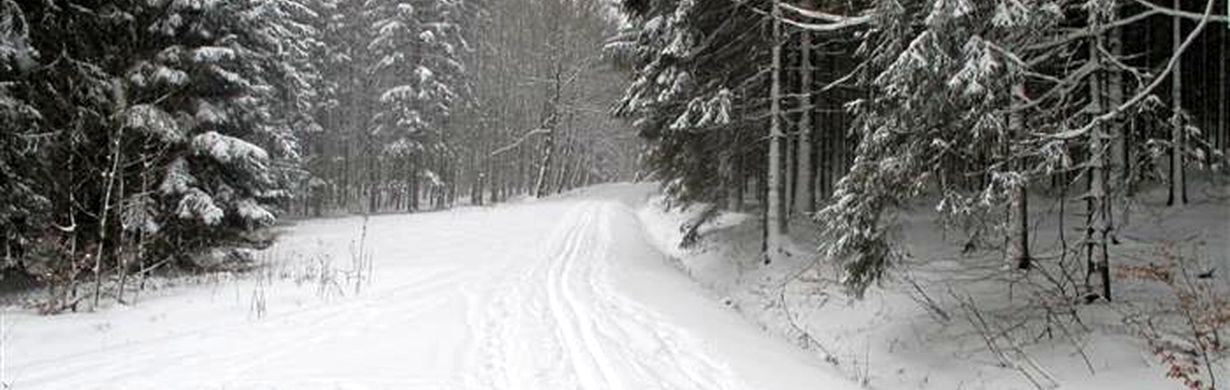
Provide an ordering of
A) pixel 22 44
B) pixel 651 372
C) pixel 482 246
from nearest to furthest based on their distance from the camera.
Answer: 1. pixel 651 372
2. pixel 22 44
3. pixel 482 246

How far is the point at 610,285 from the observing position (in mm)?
14164

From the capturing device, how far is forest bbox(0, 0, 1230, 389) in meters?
8.55

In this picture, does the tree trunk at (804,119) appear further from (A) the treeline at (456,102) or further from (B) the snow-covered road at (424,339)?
(A) the treeline at (456,102)

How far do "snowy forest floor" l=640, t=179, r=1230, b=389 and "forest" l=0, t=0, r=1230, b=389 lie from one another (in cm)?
11

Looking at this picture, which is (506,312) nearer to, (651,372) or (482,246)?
(651,372)

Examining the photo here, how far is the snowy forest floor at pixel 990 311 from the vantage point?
8859 mm

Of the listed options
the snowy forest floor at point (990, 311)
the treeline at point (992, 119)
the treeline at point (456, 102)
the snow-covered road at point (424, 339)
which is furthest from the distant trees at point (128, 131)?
the treeline at point (456, 102)

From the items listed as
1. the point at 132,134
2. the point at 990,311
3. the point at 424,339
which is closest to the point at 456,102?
the point at 132,134

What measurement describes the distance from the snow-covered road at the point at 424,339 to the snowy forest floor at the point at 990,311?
140cm

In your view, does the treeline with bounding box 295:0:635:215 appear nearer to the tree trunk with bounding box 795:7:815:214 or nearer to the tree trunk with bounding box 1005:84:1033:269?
the tree trunk with bounding box 795:7:815:214

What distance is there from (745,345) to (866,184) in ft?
6.90

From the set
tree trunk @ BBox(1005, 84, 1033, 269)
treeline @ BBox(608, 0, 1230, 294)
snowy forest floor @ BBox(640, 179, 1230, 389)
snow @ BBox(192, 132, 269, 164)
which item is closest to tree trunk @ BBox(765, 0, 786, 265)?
snowy forest floor @ BBox(640, 179, 1230, 389)

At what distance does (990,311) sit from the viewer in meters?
10.8

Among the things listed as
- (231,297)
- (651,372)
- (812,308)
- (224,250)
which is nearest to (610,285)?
(812,308)
